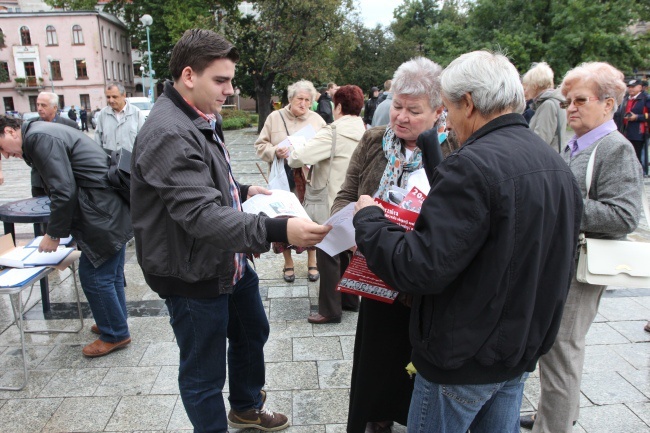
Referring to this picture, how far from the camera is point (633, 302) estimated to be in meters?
4.34

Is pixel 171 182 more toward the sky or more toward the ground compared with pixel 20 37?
more toward the ground

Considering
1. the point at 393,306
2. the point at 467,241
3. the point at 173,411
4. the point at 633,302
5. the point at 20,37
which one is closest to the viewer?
the point at 467,241

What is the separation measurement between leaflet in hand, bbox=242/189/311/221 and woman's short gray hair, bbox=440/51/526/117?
2.69 feet

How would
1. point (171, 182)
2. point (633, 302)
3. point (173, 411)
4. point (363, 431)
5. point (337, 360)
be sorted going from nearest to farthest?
point (171, 182), point (363, 431), point (173, 411), point (337, 360), point (633, 302)

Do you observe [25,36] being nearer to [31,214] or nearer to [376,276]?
[31,214]

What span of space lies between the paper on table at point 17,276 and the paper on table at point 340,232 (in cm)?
224

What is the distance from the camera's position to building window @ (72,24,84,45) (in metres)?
48.5

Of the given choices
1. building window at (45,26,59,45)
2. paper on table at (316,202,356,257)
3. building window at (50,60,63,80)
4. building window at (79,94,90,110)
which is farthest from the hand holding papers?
building window at (45,26,59,45)

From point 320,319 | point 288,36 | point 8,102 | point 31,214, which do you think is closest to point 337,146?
point 320,319

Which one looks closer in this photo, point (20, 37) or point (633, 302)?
point (633, 302)

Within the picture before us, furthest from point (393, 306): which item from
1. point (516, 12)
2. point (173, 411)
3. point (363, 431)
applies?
point (516, 12)

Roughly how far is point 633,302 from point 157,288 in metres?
4.19

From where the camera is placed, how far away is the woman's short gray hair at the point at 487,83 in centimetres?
148

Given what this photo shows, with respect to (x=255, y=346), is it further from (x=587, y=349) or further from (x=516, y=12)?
(x=516, y=12)
